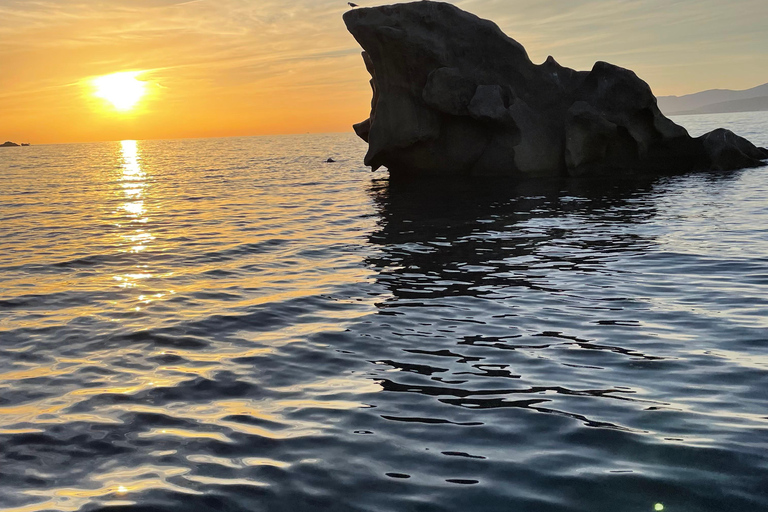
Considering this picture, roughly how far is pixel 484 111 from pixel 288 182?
1374 cm

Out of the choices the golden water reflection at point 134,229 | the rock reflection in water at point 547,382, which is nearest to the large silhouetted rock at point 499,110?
the golden water reflection at point 134,229

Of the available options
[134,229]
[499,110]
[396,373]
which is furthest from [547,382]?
[499,110]

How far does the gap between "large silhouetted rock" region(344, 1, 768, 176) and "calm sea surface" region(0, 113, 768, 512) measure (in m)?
14.8

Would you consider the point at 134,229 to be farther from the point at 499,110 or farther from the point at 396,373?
the point at 499,110

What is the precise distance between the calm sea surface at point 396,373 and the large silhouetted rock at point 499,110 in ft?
48.4

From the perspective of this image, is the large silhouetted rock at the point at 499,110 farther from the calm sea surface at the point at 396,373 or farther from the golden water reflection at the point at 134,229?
the calm sea surface at the point at 396,373

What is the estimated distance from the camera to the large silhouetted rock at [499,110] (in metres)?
29.5

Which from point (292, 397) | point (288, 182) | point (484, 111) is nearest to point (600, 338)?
point (292, 397)

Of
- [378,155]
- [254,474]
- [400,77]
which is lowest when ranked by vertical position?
[254,474]

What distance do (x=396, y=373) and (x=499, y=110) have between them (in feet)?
79.2

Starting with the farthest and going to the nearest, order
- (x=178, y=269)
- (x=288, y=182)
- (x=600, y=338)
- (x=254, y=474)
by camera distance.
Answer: (x=288, y=182) < (x=178, y=269) < (x=600, y=338) < (x=254, y=474)

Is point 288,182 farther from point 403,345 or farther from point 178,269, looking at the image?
point 403,345

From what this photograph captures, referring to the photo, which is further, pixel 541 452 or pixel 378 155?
pixel 378 155

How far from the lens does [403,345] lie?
25.8 feet
